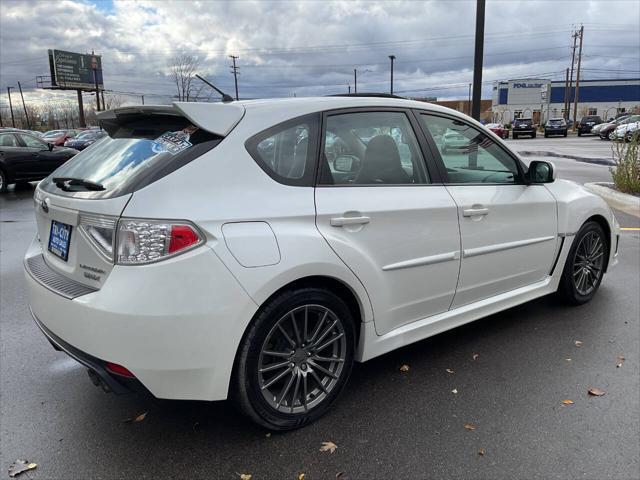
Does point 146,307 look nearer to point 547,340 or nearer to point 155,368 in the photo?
point 155,368

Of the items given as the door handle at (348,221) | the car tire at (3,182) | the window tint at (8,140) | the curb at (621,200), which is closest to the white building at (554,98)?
the curb at (621,200)

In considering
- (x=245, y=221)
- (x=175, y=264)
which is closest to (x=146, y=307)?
(x=175, y=264)

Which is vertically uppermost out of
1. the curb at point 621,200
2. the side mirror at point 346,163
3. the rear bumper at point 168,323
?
the side mirror at point 346,163

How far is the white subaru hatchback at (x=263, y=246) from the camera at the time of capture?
2.18 m

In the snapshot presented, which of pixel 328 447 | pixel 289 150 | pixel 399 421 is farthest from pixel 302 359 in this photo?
pixel 289 150

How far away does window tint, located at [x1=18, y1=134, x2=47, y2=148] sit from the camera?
1396 centimetres

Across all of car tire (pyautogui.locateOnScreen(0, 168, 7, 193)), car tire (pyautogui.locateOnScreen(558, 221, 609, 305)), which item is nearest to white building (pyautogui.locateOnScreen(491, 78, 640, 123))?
car tire (pyautogui.locateOnScreen(0, 168, 7, 193))

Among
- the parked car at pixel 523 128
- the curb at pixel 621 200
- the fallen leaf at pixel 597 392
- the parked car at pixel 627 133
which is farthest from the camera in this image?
the parked car at pixel 523 128

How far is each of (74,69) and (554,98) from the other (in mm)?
75455

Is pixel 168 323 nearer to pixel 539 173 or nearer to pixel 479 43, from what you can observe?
pixel 539 173

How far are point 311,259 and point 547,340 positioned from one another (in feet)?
7.68

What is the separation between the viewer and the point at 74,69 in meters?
66.0

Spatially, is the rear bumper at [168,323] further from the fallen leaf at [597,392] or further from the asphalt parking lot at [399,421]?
the fallen leaf at [597,392]

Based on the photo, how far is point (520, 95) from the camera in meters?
80.2
